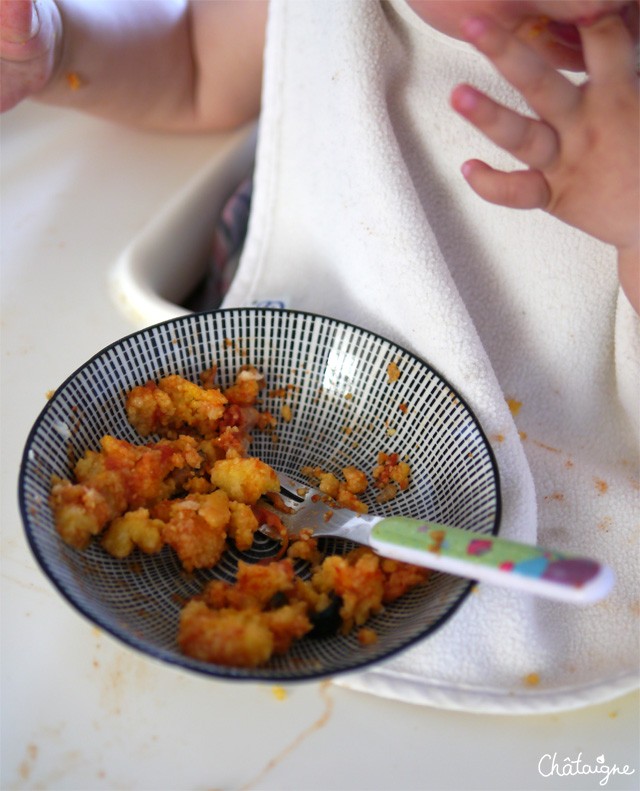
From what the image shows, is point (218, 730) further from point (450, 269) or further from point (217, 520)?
point (450, 269)

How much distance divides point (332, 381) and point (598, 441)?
0.29 metres

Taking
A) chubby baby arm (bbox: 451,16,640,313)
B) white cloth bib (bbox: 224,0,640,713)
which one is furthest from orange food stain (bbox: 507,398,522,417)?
chubby baby arm (bbox: 451,16,640,313)

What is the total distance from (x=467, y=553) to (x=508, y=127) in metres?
0.32

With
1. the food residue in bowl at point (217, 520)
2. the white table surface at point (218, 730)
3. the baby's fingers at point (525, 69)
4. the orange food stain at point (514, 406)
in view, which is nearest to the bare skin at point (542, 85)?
the baby's fingers at point (525, 69)

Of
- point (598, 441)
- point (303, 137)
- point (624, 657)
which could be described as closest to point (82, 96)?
point (303, 137)

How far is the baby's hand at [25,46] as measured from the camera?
31.0 inches

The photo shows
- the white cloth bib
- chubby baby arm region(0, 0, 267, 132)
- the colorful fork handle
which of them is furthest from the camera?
chubby baby arm region(0, 0, 267, 132)

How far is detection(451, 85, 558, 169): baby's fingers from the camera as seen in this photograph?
538 mm

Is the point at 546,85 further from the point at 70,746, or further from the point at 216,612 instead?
the point at 70,746

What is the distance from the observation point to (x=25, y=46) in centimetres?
83

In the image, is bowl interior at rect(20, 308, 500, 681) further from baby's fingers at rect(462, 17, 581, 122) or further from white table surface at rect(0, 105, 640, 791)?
baby's fingers at rect(462, 17, 581, 122)

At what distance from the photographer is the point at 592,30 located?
562 mm

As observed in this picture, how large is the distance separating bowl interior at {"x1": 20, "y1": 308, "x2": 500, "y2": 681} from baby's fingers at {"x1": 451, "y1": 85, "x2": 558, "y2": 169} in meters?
0.21

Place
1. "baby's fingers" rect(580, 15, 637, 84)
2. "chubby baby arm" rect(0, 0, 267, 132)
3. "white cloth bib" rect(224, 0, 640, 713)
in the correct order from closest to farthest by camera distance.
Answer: "baby's fingers" rect(580, 15, 637, 84), "white cloth bib" rect(224, 0, 640, 713), "chubby baby arm" rect(0, 0, 267, 132)
